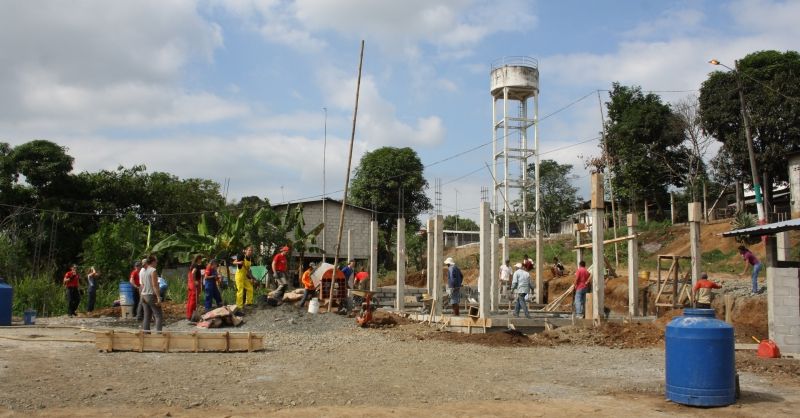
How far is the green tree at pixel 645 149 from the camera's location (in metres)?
42.1

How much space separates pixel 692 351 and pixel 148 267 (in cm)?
996

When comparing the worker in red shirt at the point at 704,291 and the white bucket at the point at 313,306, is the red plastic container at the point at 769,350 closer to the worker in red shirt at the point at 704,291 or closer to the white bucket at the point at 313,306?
the worker in red shirt at the point at 704,291

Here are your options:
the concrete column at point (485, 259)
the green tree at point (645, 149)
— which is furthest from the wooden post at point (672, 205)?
the concrete column at point (485, 259)

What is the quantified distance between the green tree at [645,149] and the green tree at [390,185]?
512 inches

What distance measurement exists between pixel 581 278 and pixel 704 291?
281 centimetres

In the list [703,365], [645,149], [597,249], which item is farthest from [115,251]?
[645,149]

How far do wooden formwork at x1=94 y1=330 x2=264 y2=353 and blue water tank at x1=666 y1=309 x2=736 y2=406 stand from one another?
286 inches

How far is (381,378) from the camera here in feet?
32.1

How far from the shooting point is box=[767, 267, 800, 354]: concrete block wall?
500 inches

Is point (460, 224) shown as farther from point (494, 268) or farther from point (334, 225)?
point (494, 268)

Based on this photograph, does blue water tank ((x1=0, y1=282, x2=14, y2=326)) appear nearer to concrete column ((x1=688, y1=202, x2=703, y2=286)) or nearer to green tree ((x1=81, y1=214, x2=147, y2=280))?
green tree ((x1=81, y1=214, x2=147, y2=280))

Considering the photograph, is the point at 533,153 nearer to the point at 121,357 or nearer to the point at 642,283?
the point at 642,283

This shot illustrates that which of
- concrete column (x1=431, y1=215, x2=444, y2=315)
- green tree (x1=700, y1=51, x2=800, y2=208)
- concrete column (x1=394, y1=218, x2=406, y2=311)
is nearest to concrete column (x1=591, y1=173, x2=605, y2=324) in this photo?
concrete column (x1=431, y1=215, x2=444, y2=315)

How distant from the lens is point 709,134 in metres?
38.6
